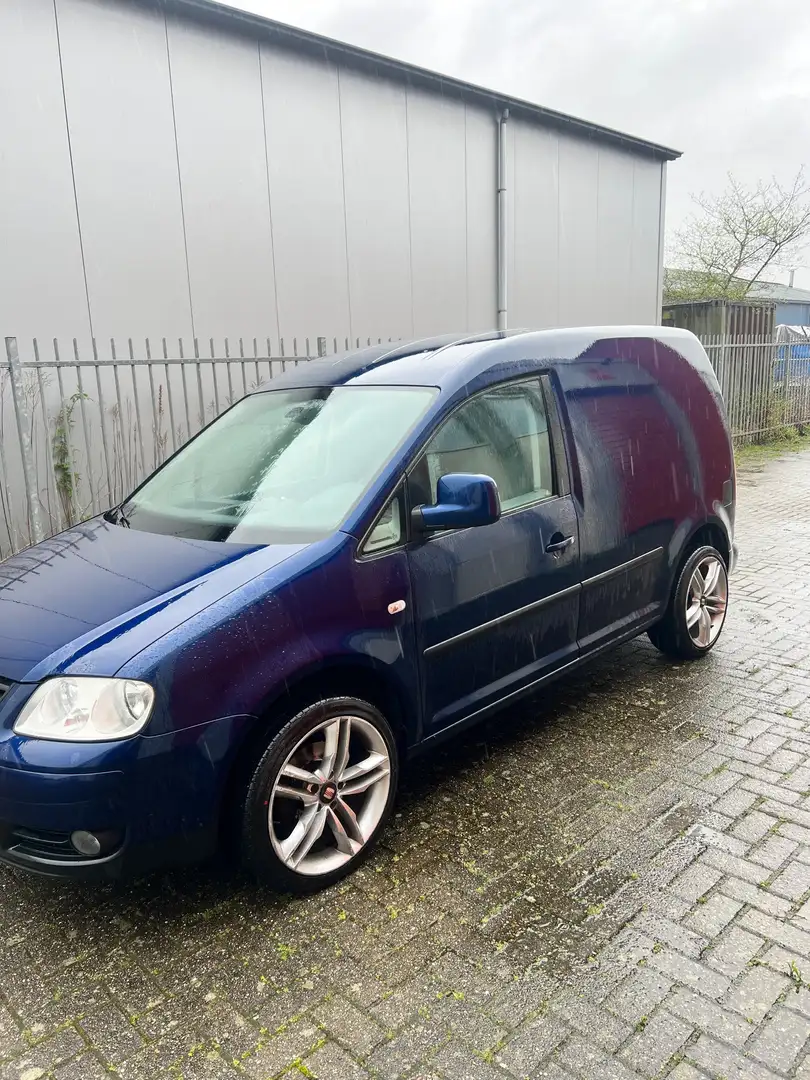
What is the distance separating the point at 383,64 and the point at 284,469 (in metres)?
7.85

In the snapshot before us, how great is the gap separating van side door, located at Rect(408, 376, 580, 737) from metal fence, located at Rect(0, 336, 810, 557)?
3547mm

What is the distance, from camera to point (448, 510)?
9.25 feet

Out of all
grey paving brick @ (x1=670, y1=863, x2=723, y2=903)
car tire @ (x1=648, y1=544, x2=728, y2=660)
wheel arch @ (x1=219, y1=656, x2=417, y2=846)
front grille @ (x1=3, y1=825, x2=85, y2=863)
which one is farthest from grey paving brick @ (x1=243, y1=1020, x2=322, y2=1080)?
car tire @ (x1=648, y1=544, x2=728, y2=660)

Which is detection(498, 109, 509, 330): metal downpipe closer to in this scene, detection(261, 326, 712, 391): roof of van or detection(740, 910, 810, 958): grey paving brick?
detection(261, 326, 712, 391): roof of van

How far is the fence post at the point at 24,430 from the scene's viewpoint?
580 centimetres

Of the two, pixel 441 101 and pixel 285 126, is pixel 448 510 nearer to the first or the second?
pixel 285 126

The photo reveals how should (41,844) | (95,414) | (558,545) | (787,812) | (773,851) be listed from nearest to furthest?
(41,844) → (773,851) → (787,812) → (558,545) → (95,414)

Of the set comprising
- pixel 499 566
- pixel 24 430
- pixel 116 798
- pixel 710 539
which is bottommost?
pixel 116 798

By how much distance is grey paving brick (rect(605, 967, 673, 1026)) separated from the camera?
2.13 metres

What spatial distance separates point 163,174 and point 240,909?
279 inches

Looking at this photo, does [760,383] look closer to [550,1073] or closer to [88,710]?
[550,1073]

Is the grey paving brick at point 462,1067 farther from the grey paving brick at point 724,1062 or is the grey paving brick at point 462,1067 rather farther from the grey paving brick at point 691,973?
the grey paving brick at point 691,973

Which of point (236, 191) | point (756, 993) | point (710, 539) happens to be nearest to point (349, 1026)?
point (756, 993)

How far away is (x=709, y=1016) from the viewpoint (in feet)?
6.91
